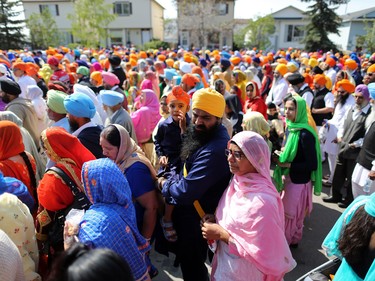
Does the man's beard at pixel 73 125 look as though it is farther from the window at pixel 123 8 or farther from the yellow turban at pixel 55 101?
the window at pixel 123 8

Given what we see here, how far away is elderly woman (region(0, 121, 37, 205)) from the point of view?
8.72 ft

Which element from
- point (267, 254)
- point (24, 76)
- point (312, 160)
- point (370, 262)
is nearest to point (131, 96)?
point (24, 76)

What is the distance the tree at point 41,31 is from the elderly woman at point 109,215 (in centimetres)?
3621

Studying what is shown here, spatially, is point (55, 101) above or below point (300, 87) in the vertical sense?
above

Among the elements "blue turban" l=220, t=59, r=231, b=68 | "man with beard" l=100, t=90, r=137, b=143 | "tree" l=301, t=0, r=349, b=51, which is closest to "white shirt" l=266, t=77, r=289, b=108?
"blue turban" l=220, t=59, r=231, b=68

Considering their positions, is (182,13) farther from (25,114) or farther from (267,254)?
(267,254)

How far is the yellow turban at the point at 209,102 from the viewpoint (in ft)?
8.43

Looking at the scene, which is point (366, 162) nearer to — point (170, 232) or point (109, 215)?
point (170, 232)

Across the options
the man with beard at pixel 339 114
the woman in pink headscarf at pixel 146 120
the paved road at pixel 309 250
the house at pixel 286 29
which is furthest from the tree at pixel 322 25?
the woman in pink headscarf at pixel 146 120

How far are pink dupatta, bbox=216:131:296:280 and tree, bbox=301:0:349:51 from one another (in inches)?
1322

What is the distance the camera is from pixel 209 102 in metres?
2.58

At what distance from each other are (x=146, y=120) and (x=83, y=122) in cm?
136

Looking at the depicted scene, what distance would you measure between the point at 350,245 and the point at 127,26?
4284cm

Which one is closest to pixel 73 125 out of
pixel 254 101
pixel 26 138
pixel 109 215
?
pixel 26 138
